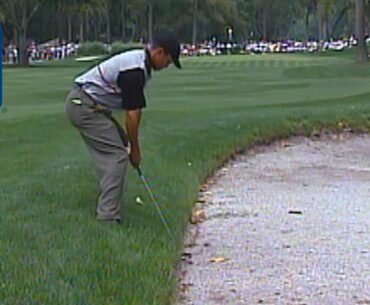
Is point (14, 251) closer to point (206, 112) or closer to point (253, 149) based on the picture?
point (253, 149)

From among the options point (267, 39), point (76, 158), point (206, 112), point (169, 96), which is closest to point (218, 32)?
point (267, 39)

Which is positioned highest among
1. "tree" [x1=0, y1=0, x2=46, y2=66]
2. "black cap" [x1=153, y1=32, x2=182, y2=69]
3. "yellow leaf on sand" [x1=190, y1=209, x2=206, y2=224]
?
"black cap" [x1=153, y1=32, x2=182, y2=69]

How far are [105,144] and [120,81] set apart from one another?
63 cm

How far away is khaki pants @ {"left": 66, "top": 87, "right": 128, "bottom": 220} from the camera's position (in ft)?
24.2

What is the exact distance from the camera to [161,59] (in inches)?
275

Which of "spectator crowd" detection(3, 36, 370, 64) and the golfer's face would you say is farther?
"spectator crowd" detection(3, 36, 370, 64)

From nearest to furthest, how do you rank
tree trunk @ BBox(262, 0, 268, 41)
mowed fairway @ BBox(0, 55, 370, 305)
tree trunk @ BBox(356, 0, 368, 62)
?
mowed fairway @ BBox(0, 55, 370, 305) → tree trunk @ BBox(356, 0, 368, 62) → tree trunk @ BBox(262, 0, 268, 41)

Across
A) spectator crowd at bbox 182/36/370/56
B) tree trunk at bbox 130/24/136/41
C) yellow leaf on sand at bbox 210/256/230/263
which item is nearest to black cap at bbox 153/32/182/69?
yellow leaf on sand at bbox 210/256/230/263

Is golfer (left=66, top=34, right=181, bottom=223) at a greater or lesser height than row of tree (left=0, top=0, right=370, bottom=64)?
greater

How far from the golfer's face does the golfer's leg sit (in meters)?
0.66

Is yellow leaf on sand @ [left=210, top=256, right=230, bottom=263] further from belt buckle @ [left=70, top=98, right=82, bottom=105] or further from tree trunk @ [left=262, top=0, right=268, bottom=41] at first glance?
tree trunk @ [left=262, top=0, right=268, bottom=41]

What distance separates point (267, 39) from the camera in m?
129

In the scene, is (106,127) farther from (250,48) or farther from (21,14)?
(250,48)

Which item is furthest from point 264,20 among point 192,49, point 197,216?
point 197,216
